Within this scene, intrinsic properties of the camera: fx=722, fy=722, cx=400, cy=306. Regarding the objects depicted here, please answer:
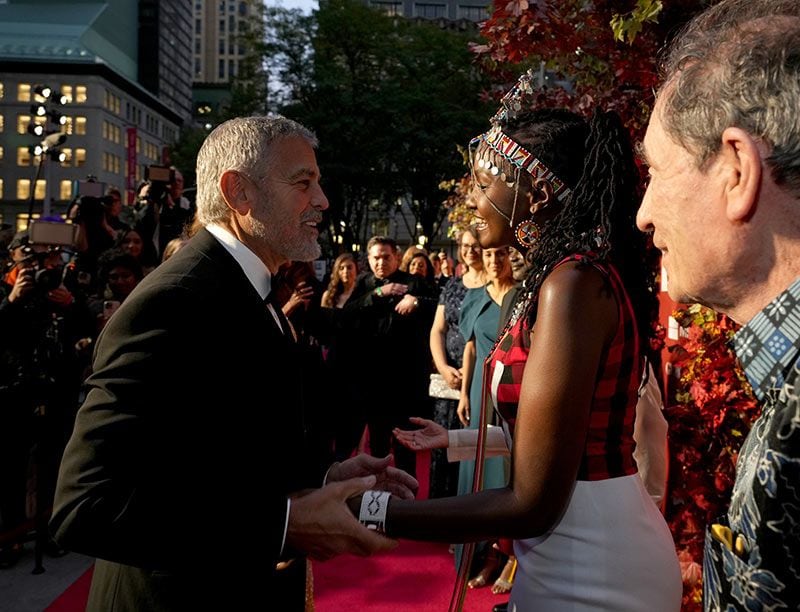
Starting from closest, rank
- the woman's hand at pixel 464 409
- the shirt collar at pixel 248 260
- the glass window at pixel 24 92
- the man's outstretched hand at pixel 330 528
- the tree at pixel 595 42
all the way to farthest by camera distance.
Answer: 1. the man's outstretched hand at pixel 330 528
2. the shirt collar at pixel 248 260
3. the tree at pixel 595 42
4. the woman's hand at pixel 464 409
5. the glass window at pixel 24 92

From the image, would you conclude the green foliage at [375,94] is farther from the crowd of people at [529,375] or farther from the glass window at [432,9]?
the glass window at [432,9]

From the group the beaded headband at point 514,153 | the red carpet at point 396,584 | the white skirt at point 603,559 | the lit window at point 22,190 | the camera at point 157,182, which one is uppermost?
the lit window at point 22,190

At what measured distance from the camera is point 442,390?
647 cm

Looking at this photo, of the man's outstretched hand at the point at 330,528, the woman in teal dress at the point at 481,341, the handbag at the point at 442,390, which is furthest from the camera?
the handbag at the point at 442,390

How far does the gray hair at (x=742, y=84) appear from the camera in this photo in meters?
0.98

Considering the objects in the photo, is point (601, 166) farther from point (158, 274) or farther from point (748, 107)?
point (158, 274)

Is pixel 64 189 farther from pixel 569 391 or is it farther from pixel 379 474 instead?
pixel 569 391

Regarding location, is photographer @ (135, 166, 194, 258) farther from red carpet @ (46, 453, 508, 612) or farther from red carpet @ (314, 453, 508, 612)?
red carpet @ (314, 453, 508, 612)

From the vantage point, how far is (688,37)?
1.20m

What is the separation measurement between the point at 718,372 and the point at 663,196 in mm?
2696

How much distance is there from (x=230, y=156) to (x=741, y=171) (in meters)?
1.77

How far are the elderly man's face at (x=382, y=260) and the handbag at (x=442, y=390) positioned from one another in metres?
1.66

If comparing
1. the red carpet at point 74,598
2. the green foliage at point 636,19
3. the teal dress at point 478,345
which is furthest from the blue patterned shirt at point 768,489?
the red carpet at point 74,598

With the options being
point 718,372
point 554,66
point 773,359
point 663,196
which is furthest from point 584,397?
point 554,66
